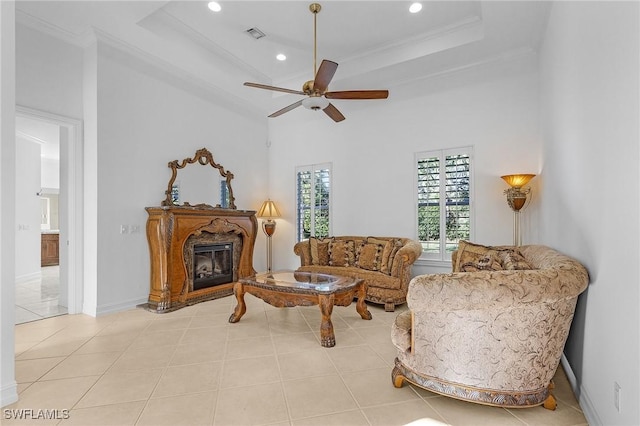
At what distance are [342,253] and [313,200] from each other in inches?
61.7

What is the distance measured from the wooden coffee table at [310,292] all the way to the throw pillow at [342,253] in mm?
1162

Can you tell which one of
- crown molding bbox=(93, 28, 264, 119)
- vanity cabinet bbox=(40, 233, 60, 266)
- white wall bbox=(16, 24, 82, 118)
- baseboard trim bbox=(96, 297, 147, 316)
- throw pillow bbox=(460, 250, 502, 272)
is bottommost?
baseboard trim bbox=(96, 297, 147, 316)

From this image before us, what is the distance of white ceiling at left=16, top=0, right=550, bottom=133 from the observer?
3590 mm

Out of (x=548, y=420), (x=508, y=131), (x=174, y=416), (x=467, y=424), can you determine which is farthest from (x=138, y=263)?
(x=508, y=131)

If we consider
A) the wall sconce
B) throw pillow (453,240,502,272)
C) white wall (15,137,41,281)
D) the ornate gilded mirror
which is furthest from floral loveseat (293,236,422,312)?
white wall (15,137,41,281)

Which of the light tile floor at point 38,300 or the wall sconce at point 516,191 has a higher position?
the wall sconce at point 516,191

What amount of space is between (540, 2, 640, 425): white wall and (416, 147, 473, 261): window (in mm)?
1863

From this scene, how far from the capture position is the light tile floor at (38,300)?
4031mm

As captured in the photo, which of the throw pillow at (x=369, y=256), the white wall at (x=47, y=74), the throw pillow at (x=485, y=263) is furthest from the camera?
the throw pillow at (x=369, y=256)

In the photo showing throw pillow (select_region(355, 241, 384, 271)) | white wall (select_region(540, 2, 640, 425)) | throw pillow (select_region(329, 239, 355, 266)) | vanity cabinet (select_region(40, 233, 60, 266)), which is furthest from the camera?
vanity cabinet (select_region(40, 233, 60, 266))

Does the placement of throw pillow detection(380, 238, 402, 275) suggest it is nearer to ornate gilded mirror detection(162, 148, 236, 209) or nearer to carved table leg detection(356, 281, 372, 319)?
carved table leg detection(356, 281, 372, 319)

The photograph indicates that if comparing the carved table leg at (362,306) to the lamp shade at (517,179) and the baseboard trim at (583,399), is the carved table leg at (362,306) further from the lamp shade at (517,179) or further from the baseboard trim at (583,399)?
the lamp shade at (517,179)

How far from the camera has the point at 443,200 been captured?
4949mm

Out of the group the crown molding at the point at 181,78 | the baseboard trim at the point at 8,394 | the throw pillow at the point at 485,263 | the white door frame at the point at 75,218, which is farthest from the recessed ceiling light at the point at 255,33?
the baseboard trim at the point at 8,394
